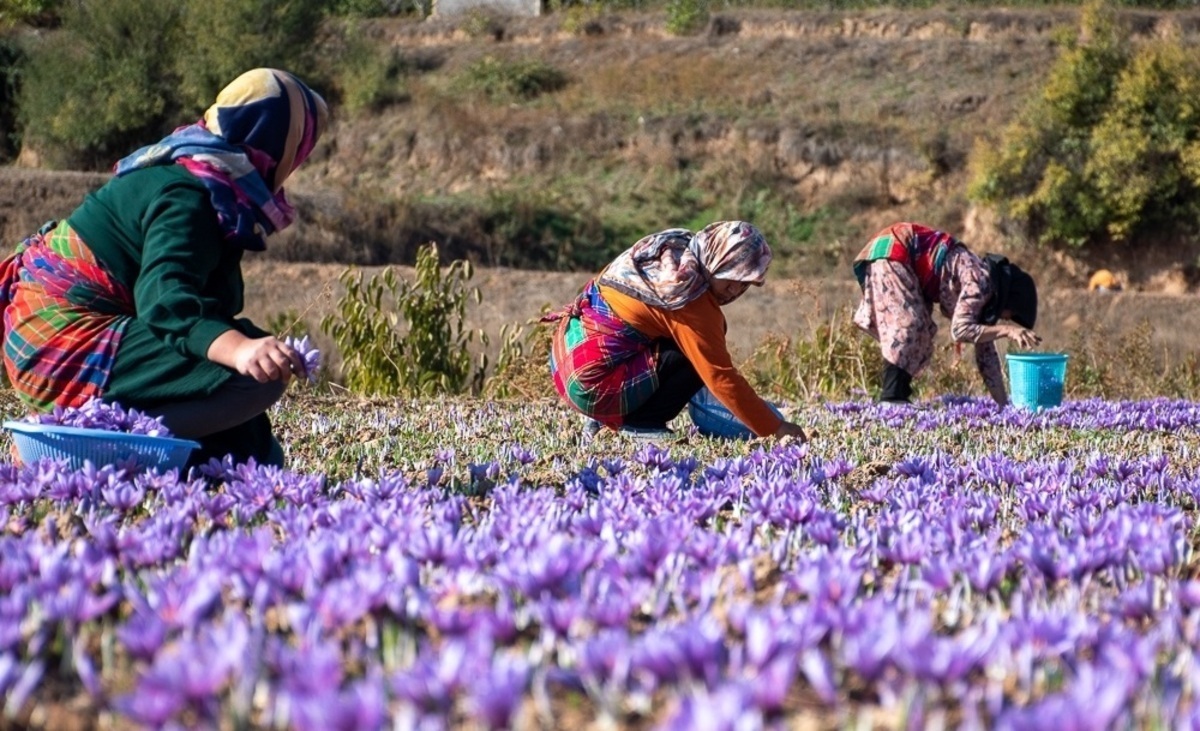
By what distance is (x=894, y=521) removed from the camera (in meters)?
2.79

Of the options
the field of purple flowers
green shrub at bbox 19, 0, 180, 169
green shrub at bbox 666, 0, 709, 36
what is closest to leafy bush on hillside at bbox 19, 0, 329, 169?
green shrub at bbox 19, 0, 180, 169

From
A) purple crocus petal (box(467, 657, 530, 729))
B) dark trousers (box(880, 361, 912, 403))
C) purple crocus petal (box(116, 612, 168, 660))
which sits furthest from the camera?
dark trousers (box(880, 361, 912, 403))

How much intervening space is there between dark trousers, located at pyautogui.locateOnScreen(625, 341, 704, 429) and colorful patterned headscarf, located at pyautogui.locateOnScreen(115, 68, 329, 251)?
2263mm

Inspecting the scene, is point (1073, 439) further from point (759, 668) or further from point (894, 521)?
point (759, 668)

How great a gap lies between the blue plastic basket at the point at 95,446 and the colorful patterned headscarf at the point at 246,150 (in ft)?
1.85

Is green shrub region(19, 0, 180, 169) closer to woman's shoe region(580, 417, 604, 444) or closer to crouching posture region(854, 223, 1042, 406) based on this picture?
crouching posture region(854, 223, 1042, 406)

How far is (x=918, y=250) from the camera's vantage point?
7734mm

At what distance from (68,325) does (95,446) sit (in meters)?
0.53

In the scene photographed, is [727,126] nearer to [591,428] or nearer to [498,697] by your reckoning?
[591,428]

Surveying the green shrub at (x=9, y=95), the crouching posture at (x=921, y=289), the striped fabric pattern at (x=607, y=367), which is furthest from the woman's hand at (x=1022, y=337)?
the green shrub at (x=9, y=95)

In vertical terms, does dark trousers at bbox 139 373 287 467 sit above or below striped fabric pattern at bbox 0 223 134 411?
below

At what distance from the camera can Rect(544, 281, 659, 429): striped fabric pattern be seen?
560cm

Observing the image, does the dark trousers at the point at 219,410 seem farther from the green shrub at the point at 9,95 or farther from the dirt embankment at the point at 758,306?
the green shrub at the point at 9,95

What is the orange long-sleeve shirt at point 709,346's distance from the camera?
16.1 ft
